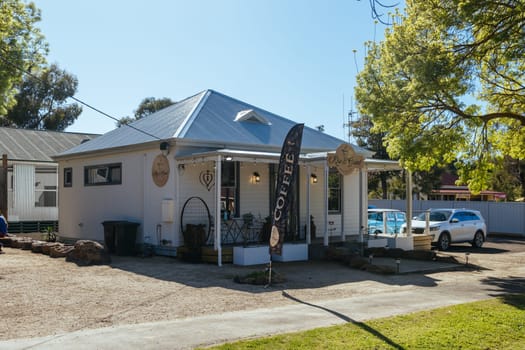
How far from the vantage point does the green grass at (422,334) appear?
23.0ft

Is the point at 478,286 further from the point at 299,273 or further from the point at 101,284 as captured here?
the point at 101,284

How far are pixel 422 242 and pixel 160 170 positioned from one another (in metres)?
9.42

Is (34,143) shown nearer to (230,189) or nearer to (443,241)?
(230,189)

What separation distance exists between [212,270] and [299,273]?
6.87 ft

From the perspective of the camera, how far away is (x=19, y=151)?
88.9ft

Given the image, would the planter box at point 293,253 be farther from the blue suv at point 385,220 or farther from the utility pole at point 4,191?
the utility pole at point 4,191

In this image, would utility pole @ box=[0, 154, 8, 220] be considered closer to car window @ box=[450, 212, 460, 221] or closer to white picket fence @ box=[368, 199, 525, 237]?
car window @ box=[450, 212, 460, 221]

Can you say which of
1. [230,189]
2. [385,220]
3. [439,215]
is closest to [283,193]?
[230,189]

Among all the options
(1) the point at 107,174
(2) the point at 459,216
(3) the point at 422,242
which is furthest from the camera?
(2) the point at 459,216

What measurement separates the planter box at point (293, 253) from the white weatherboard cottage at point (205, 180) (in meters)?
0.04

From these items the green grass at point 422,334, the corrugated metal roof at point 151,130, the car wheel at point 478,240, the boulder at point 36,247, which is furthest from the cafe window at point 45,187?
the green grass at point 422,334

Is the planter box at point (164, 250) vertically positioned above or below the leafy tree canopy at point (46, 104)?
below

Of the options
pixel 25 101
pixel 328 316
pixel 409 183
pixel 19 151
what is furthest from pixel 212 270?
pixel 25 101

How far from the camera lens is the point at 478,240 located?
73.8 feet
